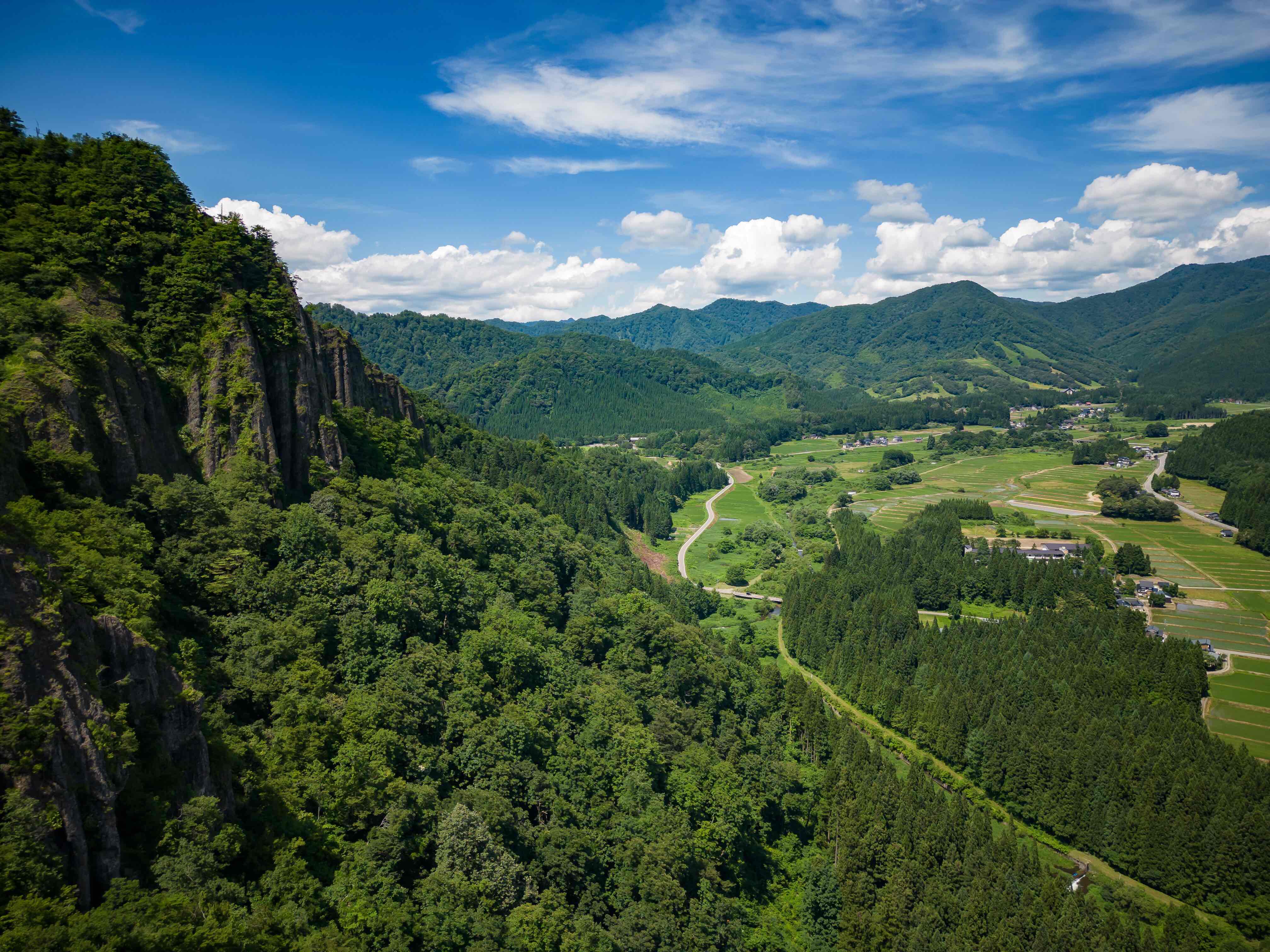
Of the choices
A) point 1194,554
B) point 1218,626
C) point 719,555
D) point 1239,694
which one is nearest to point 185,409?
point 719,555

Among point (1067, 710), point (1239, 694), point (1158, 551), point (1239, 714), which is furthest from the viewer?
point (1158, 551)

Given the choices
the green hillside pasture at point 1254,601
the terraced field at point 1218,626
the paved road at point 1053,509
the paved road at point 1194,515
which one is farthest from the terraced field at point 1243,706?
the paved road at point 1053,509

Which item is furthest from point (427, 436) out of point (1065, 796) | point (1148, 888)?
point (1148, 888)

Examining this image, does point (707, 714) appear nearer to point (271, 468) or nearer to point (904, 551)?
point (271, 468)

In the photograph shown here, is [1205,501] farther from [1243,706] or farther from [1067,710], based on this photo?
[1067,710]

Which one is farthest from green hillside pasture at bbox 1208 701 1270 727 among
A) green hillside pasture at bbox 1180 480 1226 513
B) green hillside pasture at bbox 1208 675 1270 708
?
green hillside pasture at bbox 1180 480 1226 513

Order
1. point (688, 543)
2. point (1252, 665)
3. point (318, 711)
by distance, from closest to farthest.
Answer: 1. point (318, 711)
2. point (1252, 665)
3. point (688, 543)

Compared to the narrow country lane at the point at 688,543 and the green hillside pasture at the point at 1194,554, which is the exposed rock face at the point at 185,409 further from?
the green hillside pasture at the point at 1194,554

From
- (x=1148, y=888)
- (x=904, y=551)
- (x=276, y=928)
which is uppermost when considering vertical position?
(x=276, y=928)
